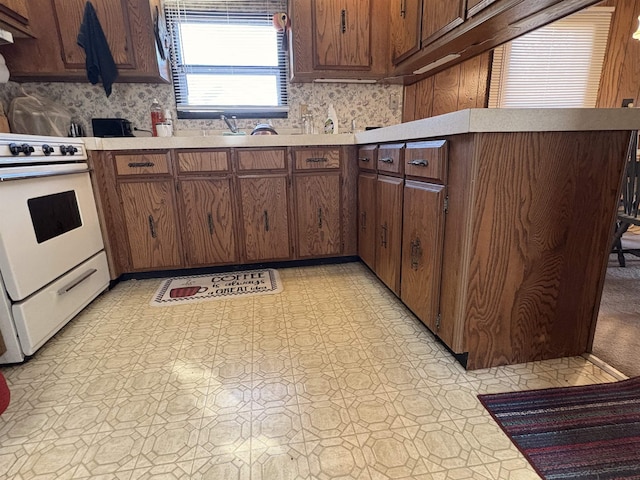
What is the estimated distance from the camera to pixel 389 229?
1806 mm

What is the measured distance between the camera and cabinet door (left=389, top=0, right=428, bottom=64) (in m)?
2.09

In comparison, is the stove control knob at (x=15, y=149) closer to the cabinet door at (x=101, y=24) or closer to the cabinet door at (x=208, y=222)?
the cabinet door at (x=208, y=222)

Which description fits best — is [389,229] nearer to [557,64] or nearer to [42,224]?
[42,224]

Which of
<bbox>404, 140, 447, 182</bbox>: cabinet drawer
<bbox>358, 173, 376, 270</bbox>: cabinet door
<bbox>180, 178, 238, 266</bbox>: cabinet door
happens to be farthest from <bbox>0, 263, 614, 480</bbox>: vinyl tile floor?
<bbox>404, 140, 447, 182</bbox>: cabinet drawer

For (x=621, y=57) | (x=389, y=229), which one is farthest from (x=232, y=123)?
(x=621, y=57)

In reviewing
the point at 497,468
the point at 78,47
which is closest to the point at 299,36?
the point at 78,47

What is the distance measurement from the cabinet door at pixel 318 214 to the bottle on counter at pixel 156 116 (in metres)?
1.05

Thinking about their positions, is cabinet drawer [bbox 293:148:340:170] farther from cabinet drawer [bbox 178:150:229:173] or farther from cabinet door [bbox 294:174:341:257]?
cabinet drawer [bbox 178:150:229:173]

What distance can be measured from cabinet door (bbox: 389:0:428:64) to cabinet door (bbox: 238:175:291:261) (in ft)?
3.76

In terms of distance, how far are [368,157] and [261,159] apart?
0.69 metres

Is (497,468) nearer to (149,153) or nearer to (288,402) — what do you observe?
(288,402)

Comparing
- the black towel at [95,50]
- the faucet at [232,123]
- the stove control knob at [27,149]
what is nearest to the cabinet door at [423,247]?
the faucet at [232,123]

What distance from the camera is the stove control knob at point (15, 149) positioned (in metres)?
1.36

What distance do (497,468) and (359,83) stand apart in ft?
8.38
